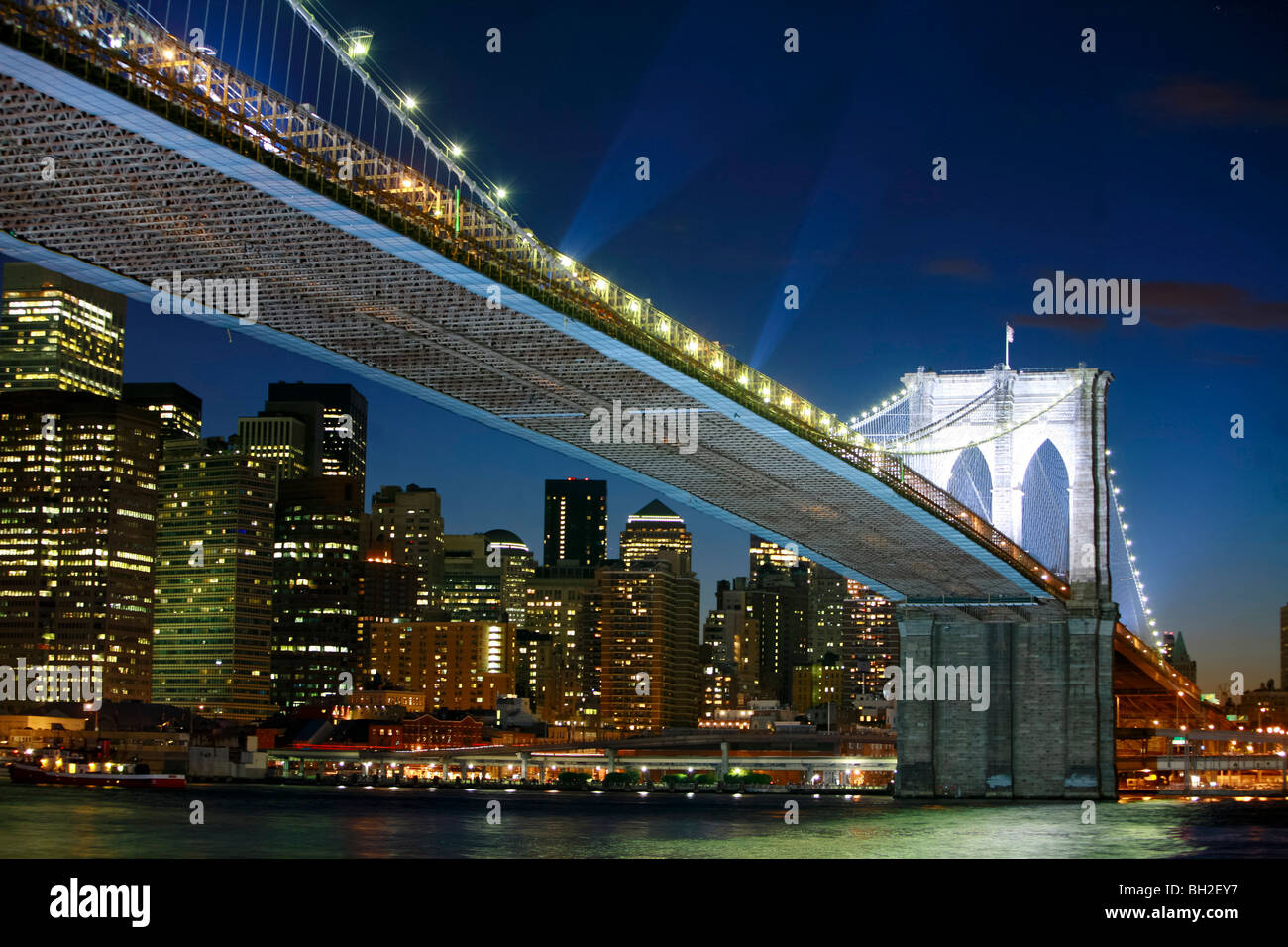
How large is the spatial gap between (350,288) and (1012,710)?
4670cm

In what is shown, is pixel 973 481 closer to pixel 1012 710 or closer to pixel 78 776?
pixel 1012 710

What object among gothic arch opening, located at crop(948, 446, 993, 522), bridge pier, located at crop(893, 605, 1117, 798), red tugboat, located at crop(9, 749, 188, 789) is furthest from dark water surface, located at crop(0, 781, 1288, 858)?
gothic arch opening, located at crop(948, 446, 993, 522)

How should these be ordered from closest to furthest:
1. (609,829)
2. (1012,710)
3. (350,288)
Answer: (350,288) < (609,829) < (1012,710)

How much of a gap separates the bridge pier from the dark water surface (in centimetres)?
175

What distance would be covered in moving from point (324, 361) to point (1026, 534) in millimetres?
42481

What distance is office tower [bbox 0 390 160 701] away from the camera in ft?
639

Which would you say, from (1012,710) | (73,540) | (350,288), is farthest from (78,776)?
(73,540)

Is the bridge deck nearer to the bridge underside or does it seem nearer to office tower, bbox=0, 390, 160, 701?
the bridge underside

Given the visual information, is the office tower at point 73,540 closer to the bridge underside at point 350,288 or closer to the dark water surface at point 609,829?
the dark water surface at point 609,829

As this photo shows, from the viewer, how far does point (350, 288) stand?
3509 cm

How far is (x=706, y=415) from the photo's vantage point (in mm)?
47625

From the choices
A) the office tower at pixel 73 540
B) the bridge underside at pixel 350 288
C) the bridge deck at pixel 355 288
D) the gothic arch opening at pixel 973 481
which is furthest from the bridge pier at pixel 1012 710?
the office tower at pixel 73 540

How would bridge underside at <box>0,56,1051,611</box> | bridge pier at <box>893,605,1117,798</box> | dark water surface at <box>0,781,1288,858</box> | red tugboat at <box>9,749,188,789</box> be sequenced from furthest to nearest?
red tugboat at <box>9,749,188,789</box> → bridge pier at <box>893,605,1117,798</box> → dark water surface at <box>0,781,1288,858</box> → bridge underside at <box>0,56,1051,611</box>
